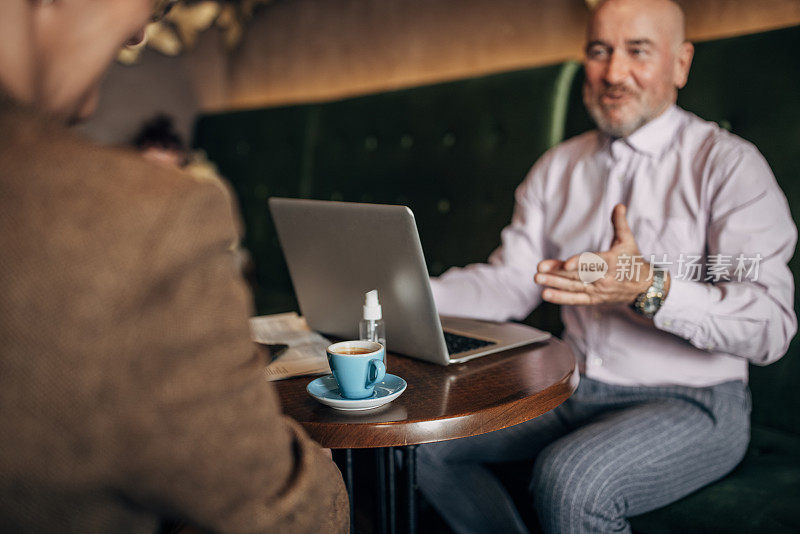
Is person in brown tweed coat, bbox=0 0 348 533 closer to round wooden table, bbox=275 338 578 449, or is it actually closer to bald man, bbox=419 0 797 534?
round wooden table, bbox=275 338 578 449

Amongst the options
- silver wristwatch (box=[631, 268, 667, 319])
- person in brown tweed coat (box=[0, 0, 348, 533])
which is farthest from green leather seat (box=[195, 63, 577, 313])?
person in brown tweed coat (box=[0, 0, 348, 533])

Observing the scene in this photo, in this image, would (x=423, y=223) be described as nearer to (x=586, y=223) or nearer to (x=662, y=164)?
(x=586, y=223)

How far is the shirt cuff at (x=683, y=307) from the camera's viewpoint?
1.13 m

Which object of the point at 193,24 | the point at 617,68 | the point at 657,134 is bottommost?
the point at 657,134

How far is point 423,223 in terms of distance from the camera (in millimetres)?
2135

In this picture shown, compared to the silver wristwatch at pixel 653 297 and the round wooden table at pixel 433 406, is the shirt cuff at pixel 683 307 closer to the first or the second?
the silver wristwatch at pixel 653 297

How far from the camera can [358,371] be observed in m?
0.79

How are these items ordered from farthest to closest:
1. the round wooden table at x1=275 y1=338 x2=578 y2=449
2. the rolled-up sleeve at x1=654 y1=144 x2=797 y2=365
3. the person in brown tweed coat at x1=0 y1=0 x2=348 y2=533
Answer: the rolled-up sleeve at x1=654 y1=144 x2=797 y2=365, the round wooden table at x1=275 y1=338 x2=578 y2=449, the person in brown tweed coat at x1=0 y1=0 x2=348 y2=533

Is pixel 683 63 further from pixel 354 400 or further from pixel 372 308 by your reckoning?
pixel 354 400

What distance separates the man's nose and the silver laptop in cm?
64

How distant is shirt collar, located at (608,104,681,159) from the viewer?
1428 mm

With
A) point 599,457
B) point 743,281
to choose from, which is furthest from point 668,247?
point 599,457

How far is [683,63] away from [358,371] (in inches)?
47.1

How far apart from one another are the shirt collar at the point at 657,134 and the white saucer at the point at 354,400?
2.96 ft
